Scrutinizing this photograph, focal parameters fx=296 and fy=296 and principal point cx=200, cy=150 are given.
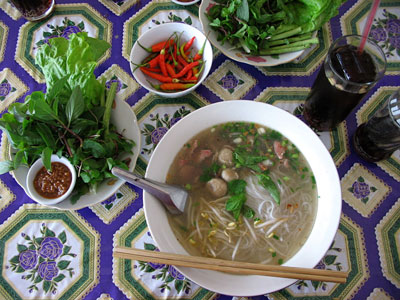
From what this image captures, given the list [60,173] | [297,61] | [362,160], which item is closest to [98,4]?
[60,173]

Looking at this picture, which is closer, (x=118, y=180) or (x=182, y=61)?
(x=118, y=180)

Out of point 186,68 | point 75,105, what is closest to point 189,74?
point 186,68

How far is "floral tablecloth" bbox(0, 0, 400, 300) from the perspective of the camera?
1299 mm

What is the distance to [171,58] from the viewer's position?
5.35ft

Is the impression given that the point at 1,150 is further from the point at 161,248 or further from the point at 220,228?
the point at 220,228

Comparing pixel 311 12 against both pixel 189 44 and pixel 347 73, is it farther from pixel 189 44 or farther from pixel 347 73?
pixel 189 44

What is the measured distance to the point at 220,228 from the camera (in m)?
1.29

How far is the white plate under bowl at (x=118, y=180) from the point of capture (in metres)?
1.29

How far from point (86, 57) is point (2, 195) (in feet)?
2.62

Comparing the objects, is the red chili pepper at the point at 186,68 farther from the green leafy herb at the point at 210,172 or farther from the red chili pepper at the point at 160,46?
the green leafy herb at the point at 210,172

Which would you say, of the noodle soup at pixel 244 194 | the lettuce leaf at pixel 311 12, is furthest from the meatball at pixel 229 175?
the lettuce leaf at pixel 311 12

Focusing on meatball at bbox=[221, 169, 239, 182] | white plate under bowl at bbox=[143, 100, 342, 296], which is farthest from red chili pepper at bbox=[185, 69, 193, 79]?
meatball at bbox=[221, 169, 239, 182]

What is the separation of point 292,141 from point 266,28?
2.05ft

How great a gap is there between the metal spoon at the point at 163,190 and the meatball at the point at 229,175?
0.19m
